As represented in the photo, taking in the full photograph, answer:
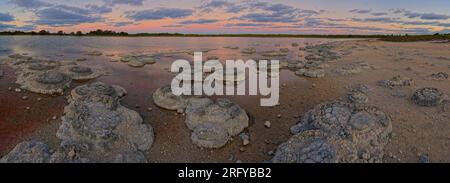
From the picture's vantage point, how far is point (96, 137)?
582 cm

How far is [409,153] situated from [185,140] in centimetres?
480

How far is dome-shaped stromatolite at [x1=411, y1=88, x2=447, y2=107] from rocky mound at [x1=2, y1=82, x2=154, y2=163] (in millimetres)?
7789

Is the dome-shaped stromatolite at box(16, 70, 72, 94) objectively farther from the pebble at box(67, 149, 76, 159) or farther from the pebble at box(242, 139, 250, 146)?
the pebble at box(242, 139, 250, 146)

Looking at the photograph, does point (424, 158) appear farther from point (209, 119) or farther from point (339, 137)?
point (209, 119)

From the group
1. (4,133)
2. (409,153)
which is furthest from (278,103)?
(4,133)

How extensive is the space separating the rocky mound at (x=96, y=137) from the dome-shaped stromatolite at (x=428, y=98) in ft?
25.6

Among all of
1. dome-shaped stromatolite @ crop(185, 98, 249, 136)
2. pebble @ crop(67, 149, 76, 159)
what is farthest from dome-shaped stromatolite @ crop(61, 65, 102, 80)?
pebble @ crop(67, 149, 76, 159)

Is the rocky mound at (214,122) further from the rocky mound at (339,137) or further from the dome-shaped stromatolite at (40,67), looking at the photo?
the dome-shaped stromatolite at (40,67)

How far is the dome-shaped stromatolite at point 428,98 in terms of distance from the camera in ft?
26.2

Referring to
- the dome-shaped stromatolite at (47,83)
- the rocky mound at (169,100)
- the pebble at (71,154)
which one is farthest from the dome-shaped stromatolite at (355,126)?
the dome-shaped stromatolite at (47,83)

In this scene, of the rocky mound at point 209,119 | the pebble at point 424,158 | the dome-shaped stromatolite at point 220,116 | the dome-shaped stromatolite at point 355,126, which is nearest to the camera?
the pebble at point 424,158

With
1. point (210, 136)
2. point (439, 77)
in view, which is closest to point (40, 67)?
point (210, 136)
